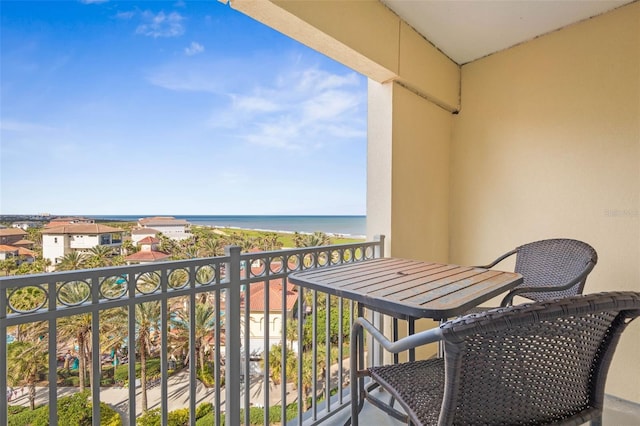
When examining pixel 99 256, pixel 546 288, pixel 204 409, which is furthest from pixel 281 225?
pixel 546 288

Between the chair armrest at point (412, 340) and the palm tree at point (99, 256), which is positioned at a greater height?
the palm tree at point (99, 256)

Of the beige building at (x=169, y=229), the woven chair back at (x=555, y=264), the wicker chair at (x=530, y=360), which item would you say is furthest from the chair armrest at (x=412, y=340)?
the beige building at (x=169, y=229)

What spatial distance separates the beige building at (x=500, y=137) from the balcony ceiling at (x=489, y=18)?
8cm

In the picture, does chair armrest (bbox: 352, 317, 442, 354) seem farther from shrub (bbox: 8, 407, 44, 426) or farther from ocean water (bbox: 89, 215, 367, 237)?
ocean water (bbox: 89, 215, 367, 237)

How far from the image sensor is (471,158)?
10.1ft

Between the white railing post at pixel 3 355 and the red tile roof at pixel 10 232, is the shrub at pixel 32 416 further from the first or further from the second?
the red tile roof at pixel 10 232

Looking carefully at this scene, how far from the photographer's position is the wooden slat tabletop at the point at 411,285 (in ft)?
3.73

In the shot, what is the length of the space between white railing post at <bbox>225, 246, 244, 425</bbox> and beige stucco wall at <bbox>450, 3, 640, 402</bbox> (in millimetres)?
2355

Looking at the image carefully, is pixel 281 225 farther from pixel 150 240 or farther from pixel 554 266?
pixel 554 266

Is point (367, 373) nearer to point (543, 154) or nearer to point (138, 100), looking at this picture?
point (543, 154)

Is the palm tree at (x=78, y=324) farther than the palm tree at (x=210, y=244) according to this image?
No

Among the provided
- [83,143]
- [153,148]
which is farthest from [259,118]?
[83,143]

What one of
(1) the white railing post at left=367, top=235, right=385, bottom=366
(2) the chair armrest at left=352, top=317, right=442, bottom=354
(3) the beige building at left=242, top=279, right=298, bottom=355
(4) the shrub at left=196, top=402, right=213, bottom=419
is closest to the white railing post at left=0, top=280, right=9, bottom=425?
(3) the beige building at left=242, top=279, right=298, bottom=355

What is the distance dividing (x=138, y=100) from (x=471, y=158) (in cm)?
1666
